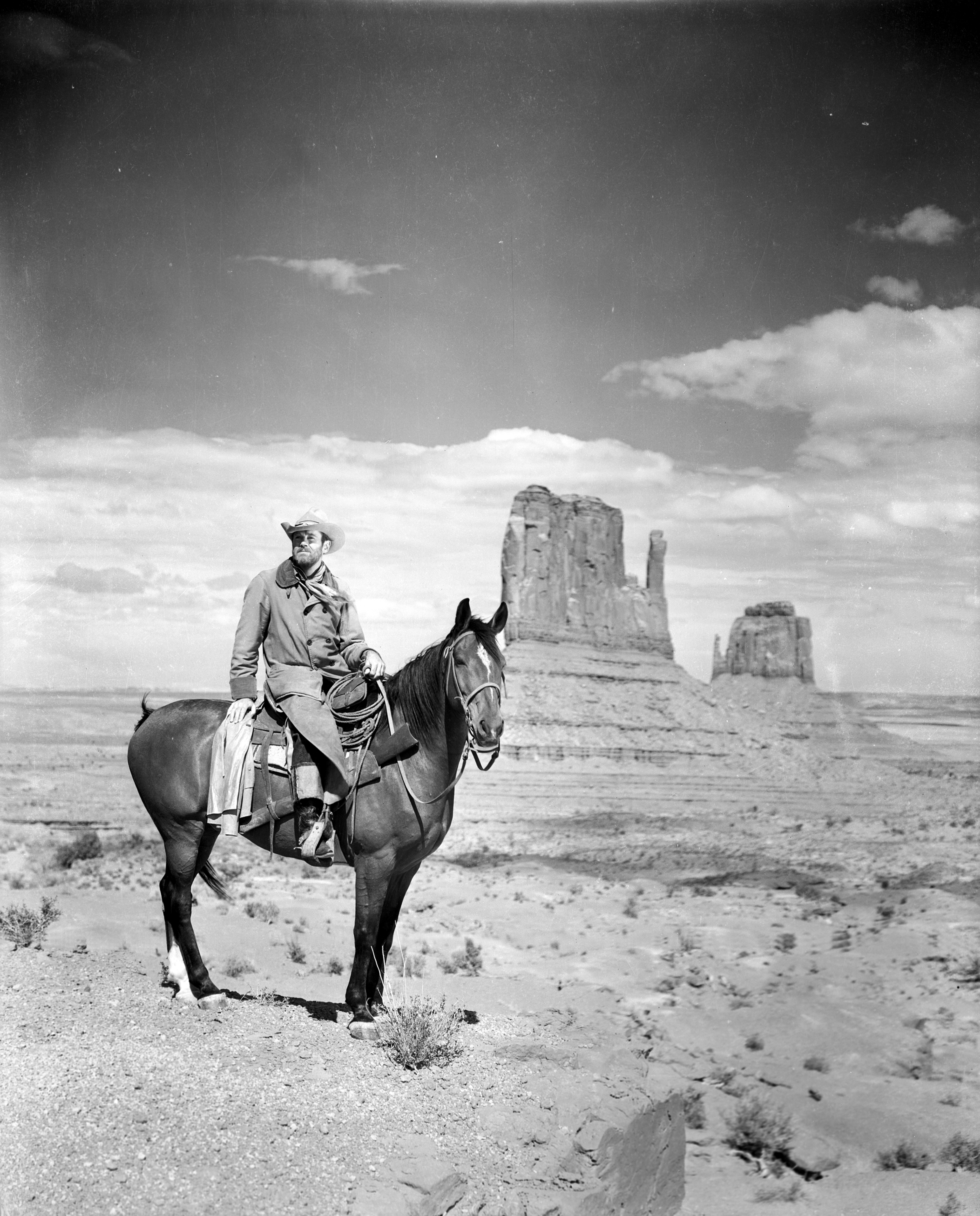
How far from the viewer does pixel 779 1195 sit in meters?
8.05

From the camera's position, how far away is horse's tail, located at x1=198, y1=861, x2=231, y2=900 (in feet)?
23.0

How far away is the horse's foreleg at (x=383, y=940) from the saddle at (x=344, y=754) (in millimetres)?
399

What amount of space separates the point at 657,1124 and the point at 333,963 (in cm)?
658

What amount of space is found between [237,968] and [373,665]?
5.67 m

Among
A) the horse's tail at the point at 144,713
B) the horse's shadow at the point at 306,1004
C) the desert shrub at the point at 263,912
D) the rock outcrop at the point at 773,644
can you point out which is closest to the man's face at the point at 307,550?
the horse's tail at the point at 144,713

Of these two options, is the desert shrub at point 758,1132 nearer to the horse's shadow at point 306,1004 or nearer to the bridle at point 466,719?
the horse's shadow at point 306,1004

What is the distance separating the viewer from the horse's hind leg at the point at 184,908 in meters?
6.62

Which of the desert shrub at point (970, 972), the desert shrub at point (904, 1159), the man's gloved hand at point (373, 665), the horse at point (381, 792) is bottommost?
the desert shrub at point (970, 972)

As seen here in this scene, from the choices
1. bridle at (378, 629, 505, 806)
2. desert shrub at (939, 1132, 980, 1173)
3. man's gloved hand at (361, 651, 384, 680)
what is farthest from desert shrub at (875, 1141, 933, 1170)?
man's gloved hand at (361, 651, 384, 680)

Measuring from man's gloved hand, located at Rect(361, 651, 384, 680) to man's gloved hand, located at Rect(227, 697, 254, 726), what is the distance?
0.88 m

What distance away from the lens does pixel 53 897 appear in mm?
12406

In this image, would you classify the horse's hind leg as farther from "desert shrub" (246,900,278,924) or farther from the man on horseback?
"desert shrub" (246,900,278,924)

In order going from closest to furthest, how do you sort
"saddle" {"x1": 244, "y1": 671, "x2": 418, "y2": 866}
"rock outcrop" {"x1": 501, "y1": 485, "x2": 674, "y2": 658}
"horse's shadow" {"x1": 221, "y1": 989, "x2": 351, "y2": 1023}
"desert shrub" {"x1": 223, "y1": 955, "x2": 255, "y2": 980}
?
"saddle" {"x1": 244, "y1": 671, "x2": 418, "y2": 866} < "horse's shadow" {"x1": 221, "y1": 989, "x2": 351, "y2": 1023} < "desert shrub" {"x1": 223, "y1": 955, "x2": 255, "y2": 980} < "rock outcrop" {"x1": 501, "y1": 485, "x2": 674, "y2": 658}

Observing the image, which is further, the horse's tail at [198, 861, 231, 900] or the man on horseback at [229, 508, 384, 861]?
the horse's tail at [198, 861, 231, 900]
